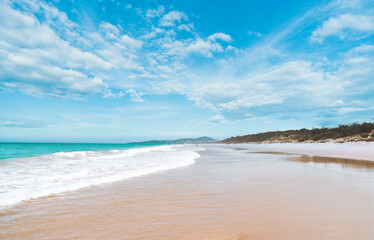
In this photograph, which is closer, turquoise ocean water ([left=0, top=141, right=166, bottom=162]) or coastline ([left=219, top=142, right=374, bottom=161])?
coastline ([left=219, top=142, right=374, bottom=161])

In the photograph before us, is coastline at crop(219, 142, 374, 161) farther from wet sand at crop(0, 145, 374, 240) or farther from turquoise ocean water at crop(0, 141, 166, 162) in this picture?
turquoise ocean water at crop(0, 141, 166, 162)

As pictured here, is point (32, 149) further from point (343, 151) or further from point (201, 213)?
point (343, 151)

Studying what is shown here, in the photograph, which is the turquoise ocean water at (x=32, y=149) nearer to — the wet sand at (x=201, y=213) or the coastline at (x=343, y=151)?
the wet sand at (x=201, y=213)

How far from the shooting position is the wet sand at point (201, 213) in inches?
121

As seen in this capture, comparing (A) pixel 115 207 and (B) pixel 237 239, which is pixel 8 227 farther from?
(B) pixel 237 239

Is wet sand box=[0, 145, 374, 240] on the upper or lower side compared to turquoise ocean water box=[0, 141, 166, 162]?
upper

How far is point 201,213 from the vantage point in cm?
395

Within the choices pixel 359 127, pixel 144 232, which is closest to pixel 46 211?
A: pixel 144 232

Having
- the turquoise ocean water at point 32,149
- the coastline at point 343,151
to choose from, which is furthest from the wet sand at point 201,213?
the turquoise ocean water at point 32,149

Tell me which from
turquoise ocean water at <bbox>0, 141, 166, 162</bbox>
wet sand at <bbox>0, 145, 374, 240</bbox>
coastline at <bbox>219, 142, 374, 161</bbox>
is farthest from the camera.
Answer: turquoise ocean water at <bbox>0, 141, 166, 162</bbox>

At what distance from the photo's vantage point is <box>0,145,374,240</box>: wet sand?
3.08m

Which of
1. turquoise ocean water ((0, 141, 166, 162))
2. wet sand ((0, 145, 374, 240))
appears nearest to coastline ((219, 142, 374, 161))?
wet sand ((0, 145, 374, 240))

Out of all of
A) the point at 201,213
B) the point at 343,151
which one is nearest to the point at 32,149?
the point at 201,213

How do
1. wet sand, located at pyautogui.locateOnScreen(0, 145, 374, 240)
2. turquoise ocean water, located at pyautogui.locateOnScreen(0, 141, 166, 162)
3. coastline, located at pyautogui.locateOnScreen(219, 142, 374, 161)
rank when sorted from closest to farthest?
wet sand, located at pyautogui.locateOnScreen(0, 145, 374, 240), coastline, located at pyautogui.locateOnScreen(219, 142, 374, 161), turquoise ocean water, located at pyautogui.locateOnScreen(0, 141, 166, 162)
